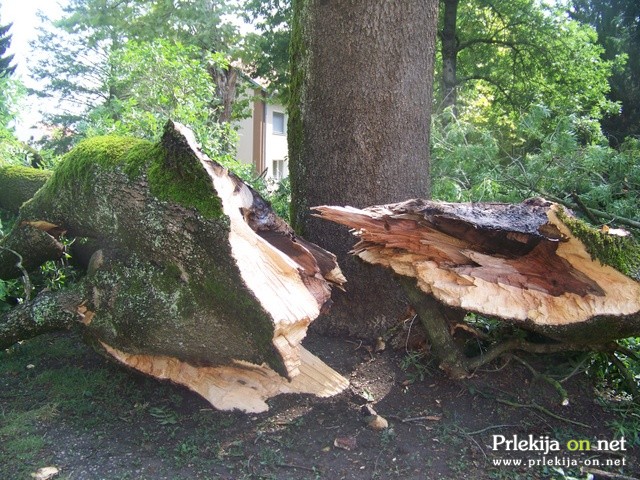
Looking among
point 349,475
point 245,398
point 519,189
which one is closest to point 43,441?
point 245,398

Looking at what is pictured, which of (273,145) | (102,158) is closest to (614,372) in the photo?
(102,158)

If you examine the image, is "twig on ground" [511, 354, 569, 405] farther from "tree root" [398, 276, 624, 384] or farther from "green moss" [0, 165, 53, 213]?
"green moss" [0, 165, 53, 213]

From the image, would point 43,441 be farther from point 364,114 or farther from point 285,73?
point 285,73

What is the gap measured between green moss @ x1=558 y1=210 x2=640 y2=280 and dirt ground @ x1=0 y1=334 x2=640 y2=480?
75 cm

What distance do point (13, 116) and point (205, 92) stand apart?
195 cm

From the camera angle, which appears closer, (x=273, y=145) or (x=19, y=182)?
(x=19, y=182)

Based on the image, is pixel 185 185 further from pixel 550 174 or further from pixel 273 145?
pixel 273 145

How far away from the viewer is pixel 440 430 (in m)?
2.60

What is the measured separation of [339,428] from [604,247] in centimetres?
152

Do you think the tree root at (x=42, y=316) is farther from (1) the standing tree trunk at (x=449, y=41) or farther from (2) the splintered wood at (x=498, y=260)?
(1) the standing tree trunk at (x=449, y=41)

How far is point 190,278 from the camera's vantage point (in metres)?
2.52

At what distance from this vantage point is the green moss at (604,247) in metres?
2.41

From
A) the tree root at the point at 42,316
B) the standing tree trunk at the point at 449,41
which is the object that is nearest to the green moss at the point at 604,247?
the tree root at the point at 42,316

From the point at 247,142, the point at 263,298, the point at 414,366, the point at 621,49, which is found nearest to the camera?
the point at 263,298
